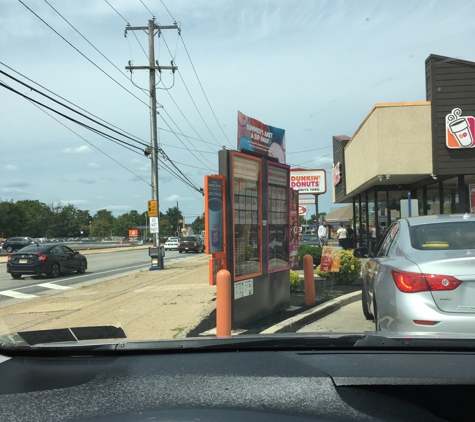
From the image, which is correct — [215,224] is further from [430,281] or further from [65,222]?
[65,222]

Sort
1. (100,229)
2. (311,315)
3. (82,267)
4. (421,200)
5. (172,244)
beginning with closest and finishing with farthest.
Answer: (311,315) < (421,200) < (82,267) < (172,244) < (100,229)

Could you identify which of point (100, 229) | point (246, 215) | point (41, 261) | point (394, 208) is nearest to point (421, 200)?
point (394, 208)

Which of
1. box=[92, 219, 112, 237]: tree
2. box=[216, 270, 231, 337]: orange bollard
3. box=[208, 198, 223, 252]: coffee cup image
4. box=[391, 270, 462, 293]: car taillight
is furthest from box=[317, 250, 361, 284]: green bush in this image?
box=[92, 219, 112, 237]: tree

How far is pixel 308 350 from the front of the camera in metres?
2.65

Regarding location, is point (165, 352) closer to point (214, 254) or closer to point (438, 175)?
point (214, 254)

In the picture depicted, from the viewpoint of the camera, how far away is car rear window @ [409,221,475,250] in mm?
5598

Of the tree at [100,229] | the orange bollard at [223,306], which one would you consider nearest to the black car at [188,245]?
the orange bollard at [223,306]

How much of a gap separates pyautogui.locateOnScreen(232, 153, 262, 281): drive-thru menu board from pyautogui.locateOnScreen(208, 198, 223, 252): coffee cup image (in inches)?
12.3

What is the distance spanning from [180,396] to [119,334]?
189 cm

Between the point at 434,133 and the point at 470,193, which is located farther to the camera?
the point at 470,193

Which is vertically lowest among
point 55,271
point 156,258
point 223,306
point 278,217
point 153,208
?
point 55,271

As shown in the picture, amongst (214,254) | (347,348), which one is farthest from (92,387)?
(214,254)

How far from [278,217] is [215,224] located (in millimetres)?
2466

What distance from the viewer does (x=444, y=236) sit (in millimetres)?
5859
